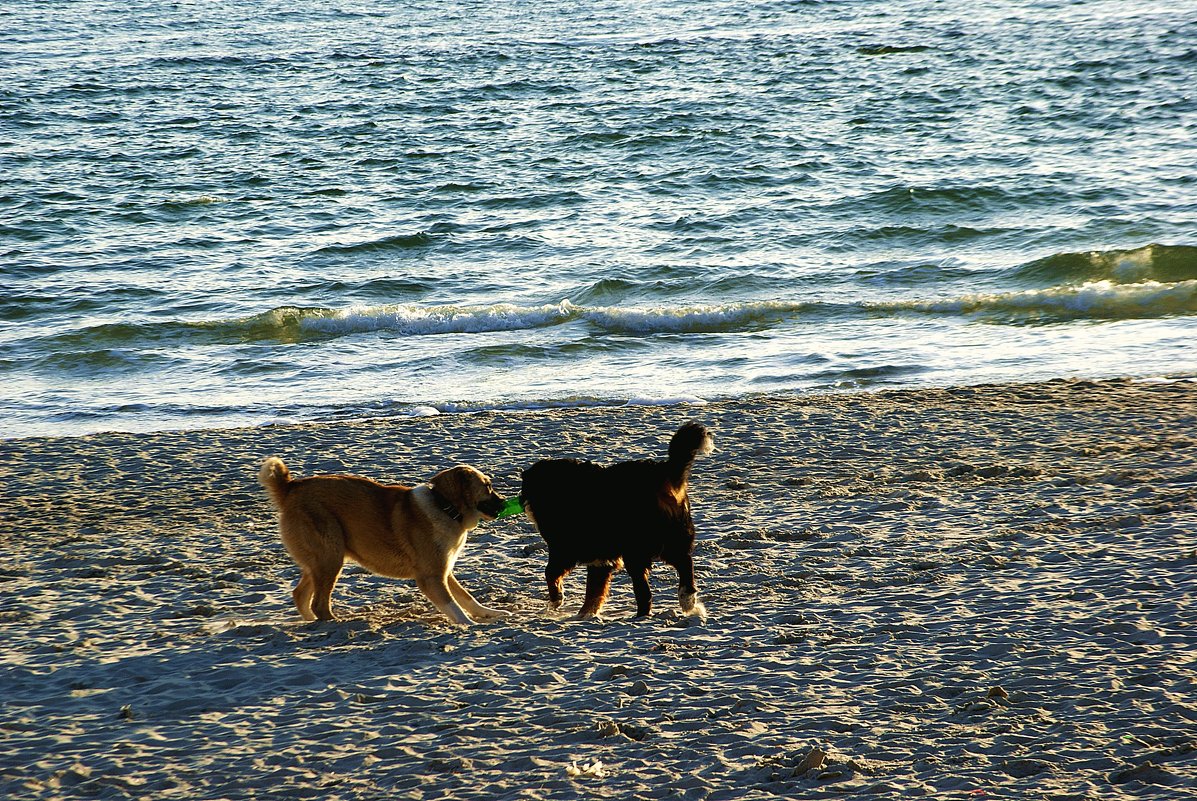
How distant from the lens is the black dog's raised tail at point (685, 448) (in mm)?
5895

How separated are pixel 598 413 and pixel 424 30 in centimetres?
2599

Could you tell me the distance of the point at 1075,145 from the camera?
2245 centimetres

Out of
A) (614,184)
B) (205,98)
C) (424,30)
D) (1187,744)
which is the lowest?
(1187,744)

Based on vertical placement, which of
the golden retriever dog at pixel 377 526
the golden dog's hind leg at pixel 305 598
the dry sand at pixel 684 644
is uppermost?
the golden retriever dog at pixel 377 526

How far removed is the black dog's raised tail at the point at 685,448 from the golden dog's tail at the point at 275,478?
6.79ft

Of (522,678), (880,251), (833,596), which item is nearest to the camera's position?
(522,678)

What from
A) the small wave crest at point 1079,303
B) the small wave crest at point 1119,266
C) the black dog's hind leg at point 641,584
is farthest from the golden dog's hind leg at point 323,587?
the small wave crest at point 1119,266

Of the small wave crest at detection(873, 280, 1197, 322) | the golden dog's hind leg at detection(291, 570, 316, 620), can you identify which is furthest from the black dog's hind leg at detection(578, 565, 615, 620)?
the small wave crest at detection(873, 280, 1197, 322)

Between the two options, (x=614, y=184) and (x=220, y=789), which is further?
(x=614, y=184)

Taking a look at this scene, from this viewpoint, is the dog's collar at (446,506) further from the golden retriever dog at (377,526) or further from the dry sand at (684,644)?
the dry sand at (684,644)

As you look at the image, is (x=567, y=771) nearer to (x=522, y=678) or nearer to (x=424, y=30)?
(x=522, y=678)

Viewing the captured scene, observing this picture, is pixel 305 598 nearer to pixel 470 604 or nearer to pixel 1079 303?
pixel 470 604

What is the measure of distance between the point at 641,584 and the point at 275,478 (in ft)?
6.78

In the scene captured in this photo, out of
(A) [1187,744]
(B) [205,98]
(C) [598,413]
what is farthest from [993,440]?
(B) [205,98]
